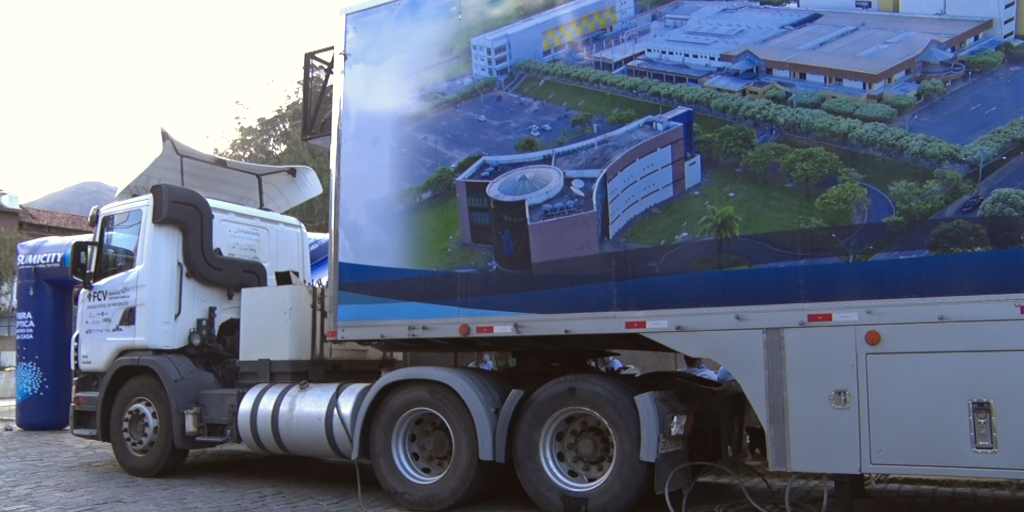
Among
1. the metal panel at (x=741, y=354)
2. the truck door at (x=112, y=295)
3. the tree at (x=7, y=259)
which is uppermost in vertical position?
the tree at (x=7, y=259)

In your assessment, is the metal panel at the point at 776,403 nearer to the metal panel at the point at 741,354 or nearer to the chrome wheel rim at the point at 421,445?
the metal panel at the point at 741,354

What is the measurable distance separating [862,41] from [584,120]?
1.86 meters

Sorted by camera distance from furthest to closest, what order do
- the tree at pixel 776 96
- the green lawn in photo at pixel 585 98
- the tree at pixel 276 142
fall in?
the tree at pixel 276 142 → the green lawn in photo at pixel 585 98 → the tree at pixel 776 96

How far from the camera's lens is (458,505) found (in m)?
6.86

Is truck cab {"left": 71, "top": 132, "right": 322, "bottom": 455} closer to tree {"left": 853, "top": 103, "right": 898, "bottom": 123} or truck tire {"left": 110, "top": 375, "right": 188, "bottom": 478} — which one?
truck tire {"left": 110, "top": 375, "right": 188, "bottom": 478}

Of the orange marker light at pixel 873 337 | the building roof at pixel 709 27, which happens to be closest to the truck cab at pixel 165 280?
the building roof at pixel 709 27

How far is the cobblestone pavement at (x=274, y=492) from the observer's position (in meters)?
7.11

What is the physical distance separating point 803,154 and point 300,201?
6707 millimetres

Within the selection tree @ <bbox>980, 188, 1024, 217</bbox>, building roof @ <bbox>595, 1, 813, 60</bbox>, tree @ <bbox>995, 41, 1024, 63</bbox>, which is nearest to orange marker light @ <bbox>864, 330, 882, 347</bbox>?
tree @ <bbox>980, 188, 1024, 217</bbox>

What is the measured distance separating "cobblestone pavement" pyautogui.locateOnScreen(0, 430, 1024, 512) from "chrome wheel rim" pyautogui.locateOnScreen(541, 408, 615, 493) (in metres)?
0.69

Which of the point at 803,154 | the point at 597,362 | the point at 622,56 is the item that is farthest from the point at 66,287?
the point at 803,154

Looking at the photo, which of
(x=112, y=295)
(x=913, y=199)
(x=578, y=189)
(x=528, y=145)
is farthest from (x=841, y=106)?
(x=112, y=295)

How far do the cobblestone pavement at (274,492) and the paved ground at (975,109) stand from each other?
8.45 ft

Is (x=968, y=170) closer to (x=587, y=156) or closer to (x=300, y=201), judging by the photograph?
(x=587, y=156)
